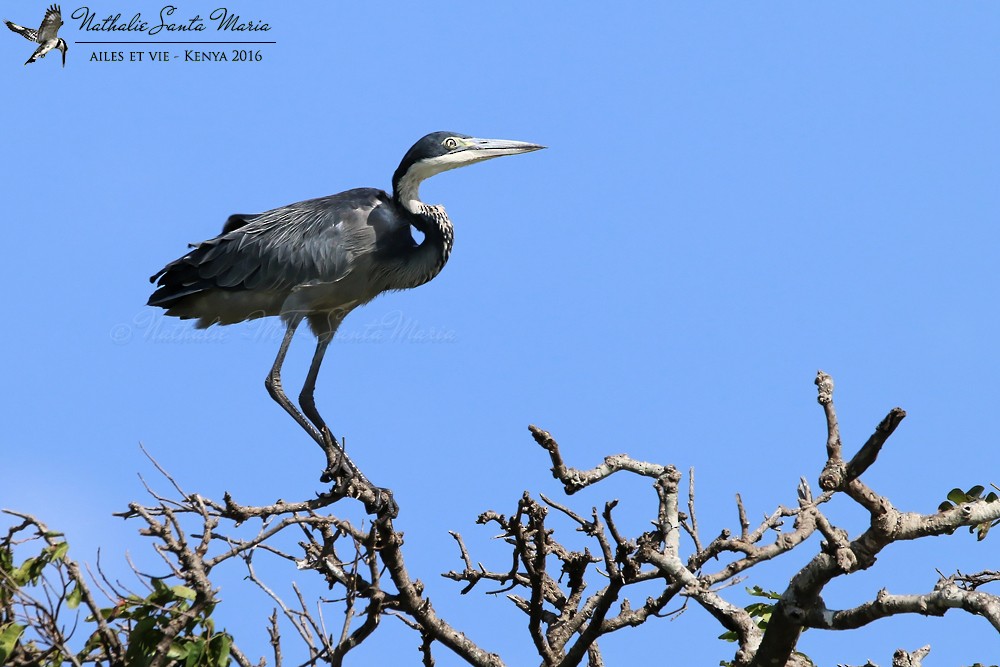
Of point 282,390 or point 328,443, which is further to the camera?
point 282,390

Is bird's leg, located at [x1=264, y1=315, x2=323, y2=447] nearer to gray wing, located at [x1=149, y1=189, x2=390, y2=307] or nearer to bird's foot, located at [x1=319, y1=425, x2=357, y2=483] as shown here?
bird's foot, located at [x1=319, y1=425, x2=357, y2=483]

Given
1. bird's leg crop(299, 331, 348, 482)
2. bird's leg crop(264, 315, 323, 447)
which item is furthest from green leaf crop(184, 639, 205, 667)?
bird's leg crop(264, 315, 323, 447)

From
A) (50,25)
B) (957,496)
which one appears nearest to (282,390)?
(50,25)

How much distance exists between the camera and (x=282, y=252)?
23.9 feet

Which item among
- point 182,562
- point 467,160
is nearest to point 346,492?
point 182,562

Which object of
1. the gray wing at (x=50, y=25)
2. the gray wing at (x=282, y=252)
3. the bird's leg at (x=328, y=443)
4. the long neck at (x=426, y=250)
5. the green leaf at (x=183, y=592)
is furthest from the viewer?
the gray wing at (x=50, y=25)

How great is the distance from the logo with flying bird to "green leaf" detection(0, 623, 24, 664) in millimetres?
5258

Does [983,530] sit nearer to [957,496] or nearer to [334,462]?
[957,496]

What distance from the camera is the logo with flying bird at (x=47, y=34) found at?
27.8 ft

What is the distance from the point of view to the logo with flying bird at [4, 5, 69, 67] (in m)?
8.46

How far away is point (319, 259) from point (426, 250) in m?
0.75

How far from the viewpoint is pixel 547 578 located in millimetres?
5684

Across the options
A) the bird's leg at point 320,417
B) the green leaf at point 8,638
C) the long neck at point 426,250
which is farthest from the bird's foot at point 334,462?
the green leaf at point 8,638

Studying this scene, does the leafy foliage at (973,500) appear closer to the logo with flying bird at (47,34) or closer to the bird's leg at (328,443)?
the bird's leg at (328,443)
